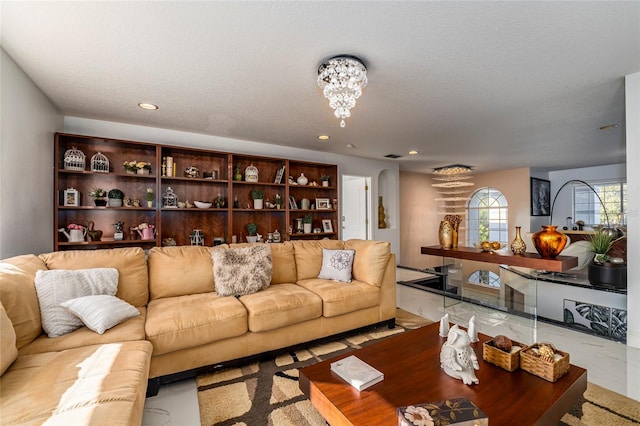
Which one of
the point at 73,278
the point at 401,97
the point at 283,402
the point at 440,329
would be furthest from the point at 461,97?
the point at 73,278

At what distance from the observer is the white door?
5.81 meters

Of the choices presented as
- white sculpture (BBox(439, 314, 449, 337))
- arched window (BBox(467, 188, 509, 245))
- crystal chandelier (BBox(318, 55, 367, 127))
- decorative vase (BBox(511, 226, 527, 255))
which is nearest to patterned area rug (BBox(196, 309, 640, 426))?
white sculpture (BBox(439, 314, 449, 337))

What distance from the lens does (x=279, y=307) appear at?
7.36ft

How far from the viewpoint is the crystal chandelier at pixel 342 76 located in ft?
6.64

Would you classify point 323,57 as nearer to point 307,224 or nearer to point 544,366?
point 544,366

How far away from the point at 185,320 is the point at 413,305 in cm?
282

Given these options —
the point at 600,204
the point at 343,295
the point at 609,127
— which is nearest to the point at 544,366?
the point at 343,295

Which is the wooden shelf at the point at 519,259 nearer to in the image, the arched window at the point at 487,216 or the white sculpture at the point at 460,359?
the white sculpture at the point at 460,359

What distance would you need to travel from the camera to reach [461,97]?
2.75m

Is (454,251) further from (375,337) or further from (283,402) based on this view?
(283,402)

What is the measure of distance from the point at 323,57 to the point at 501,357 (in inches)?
87.6

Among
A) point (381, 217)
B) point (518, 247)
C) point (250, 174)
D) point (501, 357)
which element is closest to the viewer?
point (501, 357)

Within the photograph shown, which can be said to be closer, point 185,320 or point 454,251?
point 185,320

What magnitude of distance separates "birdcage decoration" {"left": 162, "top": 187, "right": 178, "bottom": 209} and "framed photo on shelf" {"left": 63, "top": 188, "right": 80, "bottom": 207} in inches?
35.6
